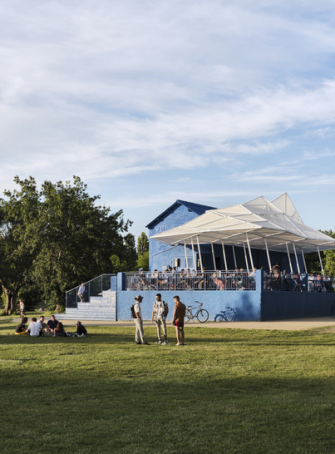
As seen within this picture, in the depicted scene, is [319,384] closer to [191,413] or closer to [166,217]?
[191,413]

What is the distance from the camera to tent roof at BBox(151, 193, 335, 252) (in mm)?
30906

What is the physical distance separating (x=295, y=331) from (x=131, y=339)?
6794 mm

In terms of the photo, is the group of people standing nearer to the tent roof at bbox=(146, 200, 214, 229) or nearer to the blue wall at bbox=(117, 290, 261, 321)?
the blue wall at bbox=(117, 290, 261, 321)

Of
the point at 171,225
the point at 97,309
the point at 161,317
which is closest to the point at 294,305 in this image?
the point at 97,309

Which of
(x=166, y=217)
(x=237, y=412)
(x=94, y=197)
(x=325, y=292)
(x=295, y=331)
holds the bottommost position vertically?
(x=237, y=412)

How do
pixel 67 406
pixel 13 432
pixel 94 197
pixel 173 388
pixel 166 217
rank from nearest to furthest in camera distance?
pixel 13 432 < pixel 67 406 < pixel 173 388 < pixel 166 217 < pixel 94 197

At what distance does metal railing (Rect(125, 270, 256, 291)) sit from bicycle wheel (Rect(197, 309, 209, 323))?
1470mm

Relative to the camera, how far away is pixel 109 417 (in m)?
7.82

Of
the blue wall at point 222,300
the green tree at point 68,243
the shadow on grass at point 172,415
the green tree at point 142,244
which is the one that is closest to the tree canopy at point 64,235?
the green tree at point 68,243

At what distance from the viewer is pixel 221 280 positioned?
1124 inches

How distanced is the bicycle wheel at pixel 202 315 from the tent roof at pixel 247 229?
17.1ft

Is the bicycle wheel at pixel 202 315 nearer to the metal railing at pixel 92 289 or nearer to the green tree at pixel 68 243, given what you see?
the metal railing at pixel 92 289

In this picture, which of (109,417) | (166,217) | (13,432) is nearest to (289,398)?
(109,417)

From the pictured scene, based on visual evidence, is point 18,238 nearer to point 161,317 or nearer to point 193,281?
point 193,281
